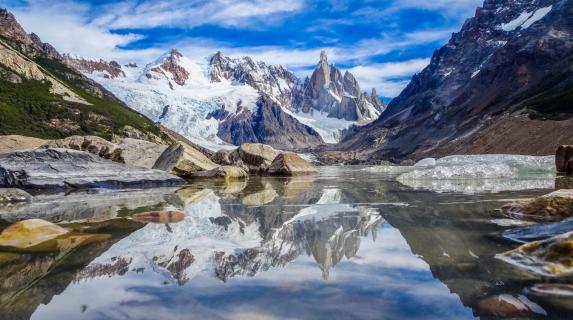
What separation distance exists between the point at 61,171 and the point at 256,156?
22.9m

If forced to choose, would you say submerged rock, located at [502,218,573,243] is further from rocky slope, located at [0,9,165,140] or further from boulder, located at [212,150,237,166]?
rocky slope, located at [0,9,165,140]

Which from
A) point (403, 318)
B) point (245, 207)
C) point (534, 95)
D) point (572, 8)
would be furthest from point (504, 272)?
point (572, 8)

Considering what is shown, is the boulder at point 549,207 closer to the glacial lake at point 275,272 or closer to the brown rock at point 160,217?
the glacial lake at point 275,272

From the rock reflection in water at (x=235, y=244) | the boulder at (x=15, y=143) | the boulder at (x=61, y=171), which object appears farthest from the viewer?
the boulder at (x=15, y=143)

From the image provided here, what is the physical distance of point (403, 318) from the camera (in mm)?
4281

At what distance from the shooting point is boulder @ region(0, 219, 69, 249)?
25.7ft

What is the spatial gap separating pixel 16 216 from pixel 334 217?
799 centimetres

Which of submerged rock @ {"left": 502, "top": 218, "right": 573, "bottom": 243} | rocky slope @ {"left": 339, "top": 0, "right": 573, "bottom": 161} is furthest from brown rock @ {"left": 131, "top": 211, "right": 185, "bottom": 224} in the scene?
rocky slope @ {"left": 339, "top": 0, "right": 573, "bottom": 161}

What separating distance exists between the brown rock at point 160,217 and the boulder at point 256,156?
30.3m

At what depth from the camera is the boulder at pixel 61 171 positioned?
20.9m

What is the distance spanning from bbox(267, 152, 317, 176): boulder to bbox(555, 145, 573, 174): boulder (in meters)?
21.8

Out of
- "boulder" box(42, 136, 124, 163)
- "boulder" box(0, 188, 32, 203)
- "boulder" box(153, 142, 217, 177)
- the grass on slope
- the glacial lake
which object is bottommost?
the glacial lake

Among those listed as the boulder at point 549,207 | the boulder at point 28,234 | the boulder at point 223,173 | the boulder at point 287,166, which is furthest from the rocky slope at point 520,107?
the boulder at point 28,234

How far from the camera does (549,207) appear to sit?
33.9 ft
